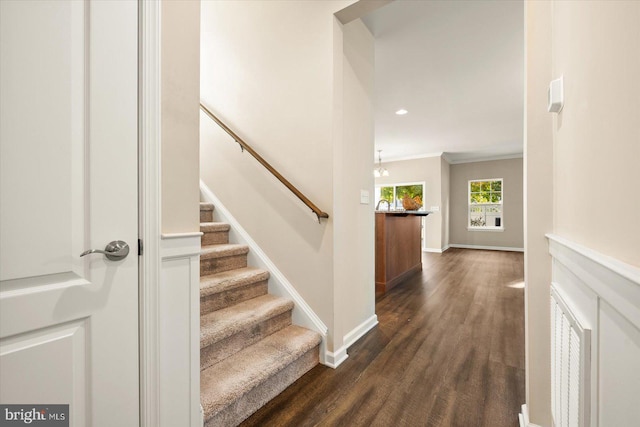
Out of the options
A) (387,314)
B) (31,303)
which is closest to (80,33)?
(31,303)

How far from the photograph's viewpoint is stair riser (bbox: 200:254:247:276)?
80.3 inches

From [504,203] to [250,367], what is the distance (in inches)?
342

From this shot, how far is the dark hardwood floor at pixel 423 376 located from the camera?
145 cm

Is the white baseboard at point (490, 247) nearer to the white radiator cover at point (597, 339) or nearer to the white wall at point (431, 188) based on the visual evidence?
the white wall at point (431, 188)

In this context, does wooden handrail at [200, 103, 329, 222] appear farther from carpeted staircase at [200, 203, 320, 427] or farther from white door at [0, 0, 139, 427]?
white door at [0, 0, 139, 427]

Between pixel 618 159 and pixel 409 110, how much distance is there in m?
4.46

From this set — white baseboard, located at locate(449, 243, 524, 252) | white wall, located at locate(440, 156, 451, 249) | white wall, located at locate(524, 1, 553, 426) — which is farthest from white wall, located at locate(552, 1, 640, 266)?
white baseboard, located at locate(449, 243, 524, 252)

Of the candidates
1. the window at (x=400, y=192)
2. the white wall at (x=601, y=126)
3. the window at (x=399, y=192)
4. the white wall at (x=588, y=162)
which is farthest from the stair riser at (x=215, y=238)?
the window at (x=399, y=192)

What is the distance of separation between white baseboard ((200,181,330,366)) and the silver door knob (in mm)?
1384

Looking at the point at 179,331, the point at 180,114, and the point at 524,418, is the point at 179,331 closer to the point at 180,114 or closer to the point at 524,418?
the point at 180,114

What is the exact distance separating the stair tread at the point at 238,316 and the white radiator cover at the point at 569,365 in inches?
60.7

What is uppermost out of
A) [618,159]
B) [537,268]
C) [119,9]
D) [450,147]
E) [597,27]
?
[450,147]

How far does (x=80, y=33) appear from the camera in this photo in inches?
33.7

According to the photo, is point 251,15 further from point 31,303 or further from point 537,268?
point 537,268
